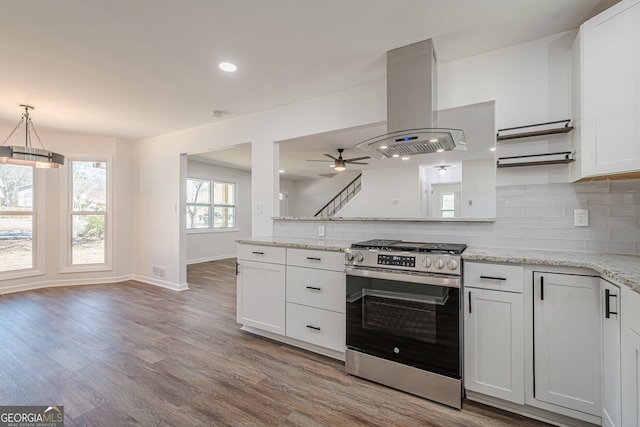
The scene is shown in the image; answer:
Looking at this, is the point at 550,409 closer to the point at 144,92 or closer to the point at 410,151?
the point at 410,151

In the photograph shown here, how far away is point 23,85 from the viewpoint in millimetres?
2949

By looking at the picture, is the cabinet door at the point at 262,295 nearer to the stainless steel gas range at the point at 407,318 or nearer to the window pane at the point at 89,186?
the stainless steel gas range at the point at 407,318

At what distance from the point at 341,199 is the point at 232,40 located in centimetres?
789

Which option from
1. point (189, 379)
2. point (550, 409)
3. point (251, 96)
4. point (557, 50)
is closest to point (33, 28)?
point (251, 96)

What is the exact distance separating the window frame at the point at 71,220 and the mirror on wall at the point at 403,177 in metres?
3.09

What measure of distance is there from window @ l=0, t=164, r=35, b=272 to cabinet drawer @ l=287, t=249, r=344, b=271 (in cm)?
472

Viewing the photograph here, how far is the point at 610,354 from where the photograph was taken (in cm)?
144

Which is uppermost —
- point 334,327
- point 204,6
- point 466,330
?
point 204,6

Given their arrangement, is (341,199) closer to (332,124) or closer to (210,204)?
(210,204)

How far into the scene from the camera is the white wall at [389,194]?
723cm

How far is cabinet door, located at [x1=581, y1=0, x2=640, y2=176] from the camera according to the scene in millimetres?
1549

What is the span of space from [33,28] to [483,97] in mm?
3359

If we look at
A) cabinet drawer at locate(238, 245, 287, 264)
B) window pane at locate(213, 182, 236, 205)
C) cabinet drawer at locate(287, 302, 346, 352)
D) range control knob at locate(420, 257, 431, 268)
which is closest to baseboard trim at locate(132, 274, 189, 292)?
cabinet drawer at locate(238, 245, 287, 264)

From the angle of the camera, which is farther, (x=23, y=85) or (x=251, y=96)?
(x=251, y=96)
